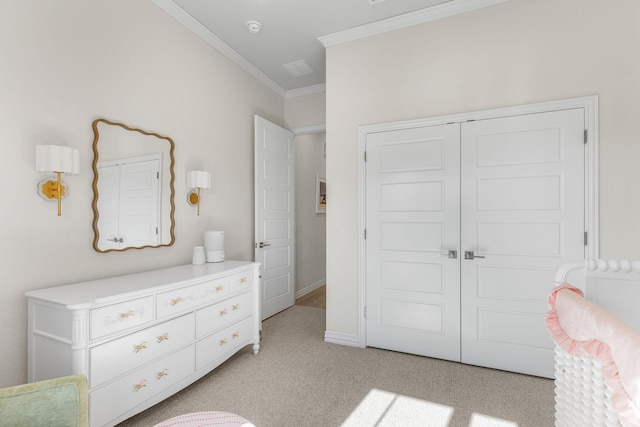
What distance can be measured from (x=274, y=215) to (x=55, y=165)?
2275 mm

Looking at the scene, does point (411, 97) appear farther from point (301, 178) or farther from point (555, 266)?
point (301, 178)

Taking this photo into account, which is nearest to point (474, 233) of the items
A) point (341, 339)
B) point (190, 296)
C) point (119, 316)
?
point (341, 339)

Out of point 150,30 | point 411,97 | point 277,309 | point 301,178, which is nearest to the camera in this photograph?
point 150,30

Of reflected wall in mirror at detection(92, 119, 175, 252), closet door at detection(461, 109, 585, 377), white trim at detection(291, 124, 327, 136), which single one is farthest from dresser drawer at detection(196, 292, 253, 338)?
white trim at detection(291, 124, 327, 136)

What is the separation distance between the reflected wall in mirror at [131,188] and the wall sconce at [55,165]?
0.22 meters

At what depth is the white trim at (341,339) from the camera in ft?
9.31

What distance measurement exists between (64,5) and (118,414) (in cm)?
240

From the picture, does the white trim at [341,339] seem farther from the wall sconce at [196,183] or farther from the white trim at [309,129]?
the white trim at [309,129]

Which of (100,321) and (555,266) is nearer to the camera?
(100,321)

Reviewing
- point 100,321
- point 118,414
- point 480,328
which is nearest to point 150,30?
point 100,321

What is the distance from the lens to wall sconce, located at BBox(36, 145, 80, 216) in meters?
1.62

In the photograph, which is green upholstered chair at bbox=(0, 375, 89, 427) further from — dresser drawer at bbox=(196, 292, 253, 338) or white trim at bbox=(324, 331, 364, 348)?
white trim at bbox=(324, 331, 364, 348)

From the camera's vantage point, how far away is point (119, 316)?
1.61 m

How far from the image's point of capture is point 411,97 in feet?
8.77
